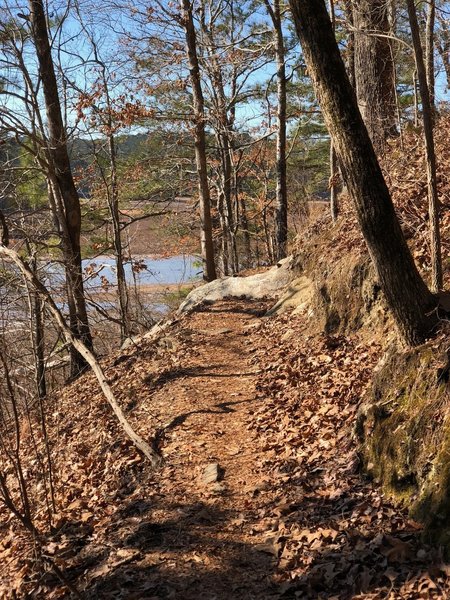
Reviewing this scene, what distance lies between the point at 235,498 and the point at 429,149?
4355 millimetres

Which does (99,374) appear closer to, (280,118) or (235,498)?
(235,498)

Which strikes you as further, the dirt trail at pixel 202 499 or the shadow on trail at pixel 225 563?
the dirt trail at pixel 202 499

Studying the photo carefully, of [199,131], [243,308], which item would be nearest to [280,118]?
[199,131]

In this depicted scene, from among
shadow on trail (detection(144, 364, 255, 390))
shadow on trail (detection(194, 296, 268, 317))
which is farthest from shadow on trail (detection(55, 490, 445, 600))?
shadow on trail (detection(194, 296, 268, 317))

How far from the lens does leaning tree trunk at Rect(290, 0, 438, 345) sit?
5.14 meters

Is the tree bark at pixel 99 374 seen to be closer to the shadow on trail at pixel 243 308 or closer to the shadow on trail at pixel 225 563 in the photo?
the shadow on trail at pixel 225 563

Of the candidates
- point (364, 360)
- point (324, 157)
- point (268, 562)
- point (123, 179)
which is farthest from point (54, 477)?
point (324, 157)

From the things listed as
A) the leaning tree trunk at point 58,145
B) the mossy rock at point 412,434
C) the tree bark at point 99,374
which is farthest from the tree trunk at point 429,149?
the leaning tree trunk at point 58,145

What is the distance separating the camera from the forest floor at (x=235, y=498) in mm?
4137

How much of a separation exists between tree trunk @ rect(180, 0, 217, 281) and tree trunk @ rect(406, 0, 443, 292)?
30.0ft

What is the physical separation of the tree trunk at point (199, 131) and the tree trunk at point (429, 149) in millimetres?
9157

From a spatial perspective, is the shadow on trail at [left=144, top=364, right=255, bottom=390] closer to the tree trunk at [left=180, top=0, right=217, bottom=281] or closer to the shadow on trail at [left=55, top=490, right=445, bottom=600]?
the shadow on trail at [left=55, top=490, right=445, bottom=600]

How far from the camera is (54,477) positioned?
7.16 metres

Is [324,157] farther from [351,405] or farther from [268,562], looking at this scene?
[268,562]
